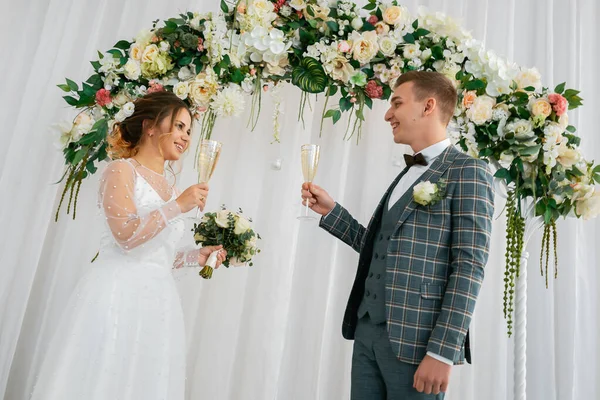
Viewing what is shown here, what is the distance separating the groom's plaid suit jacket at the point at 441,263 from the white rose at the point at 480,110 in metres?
0.62

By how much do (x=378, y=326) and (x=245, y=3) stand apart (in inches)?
63.7

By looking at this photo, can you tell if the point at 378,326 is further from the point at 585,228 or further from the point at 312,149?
the point at 585,228

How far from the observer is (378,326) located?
6.17ft

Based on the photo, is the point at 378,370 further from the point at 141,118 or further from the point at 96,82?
the point at 96,82

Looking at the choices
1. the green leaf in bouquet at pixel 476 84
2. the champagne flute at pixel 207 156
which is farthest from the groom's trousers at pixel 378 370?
the green leaf in bouquet at pixel 476 84

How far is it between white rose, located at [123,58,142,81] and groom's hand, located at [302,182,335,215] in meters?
1.07

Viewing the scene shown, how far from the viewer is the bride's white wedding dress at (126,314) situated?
1.89 m

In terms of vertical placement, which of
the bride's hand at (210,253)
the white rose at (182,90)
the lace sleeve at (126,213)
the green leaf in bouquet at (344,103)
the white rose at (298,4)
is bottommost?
the bride's hand at (210,253)

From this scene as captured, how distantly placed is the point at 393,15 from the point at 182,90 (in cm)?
103

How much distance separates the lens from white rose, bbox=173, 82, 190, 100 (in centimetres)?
263

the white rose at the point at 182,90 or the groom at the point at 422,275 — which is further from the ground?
the white rose at the point at 182,90

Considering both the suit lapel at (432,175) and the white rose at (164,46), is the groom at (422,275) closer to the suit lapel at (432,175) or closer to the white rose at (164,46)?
the suit lapel at (432,175)

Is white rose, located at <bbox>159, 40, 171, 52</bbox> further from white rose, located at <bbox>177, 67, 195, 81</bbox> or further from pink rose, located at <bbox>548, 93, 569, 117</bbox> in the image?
pink rose, located at <bbox>548, 93, 569, 117</bbox>

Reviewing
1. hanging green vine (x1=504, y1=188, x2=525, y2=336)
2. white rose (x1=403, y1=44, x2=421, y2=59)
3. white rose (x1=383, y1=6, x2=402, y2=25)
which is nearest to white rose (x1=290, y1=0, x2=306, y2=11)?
white rose (x1=383, y1=6, x2=402, y2=25)
